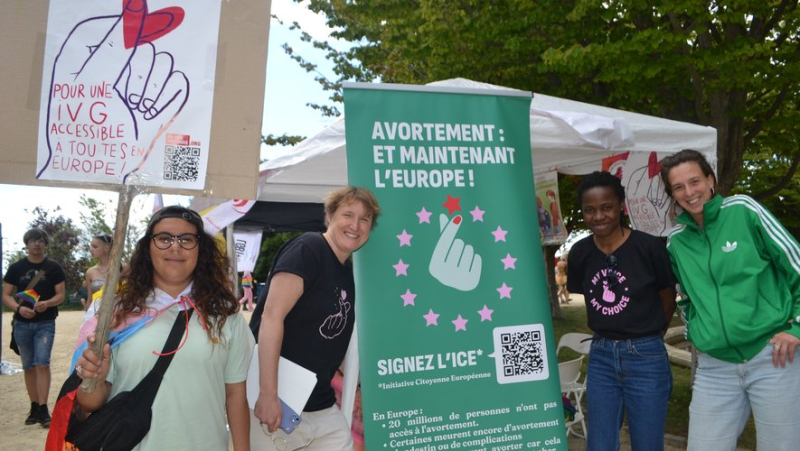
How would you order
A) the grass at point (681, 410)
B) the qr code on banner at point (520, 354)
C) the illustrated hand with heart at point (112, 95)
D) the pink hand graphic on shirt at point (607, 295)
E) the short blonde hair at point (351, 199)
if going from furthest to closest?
the grass at point (681, 410) < the pink hand graphic on shirt at point (607, 295) < the qr code on banner at point (520, 354) < the short blonde hair at point (351, 199) < the illustrated hand with heart at point (112, 95)

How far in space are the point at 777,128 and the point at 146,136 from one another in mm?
8750

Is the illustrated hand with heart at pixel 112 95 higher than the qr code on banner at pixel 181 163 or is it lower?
higher

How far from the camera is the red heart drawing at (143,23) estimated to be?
195 centimetres

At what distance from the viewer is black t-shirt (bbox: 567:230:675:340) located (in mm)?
2920

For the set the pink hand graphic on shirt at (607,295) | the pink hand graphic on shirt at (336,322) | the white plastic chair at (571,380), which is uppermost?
the pink hand graphic on shirt at (607,295)

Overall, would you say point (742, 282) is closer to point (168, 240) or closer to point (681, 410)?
point (168, 240)

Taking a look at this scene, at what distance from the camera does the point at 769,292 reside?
2562mm

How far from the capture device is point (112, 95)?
1.92 metres

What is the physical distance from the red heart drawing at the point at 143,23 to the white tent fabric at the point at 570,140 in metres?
1.46

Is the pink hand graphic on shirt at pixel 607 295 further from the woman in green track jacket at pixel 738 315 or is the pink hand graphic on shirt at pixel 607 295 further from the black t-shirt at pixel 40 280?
the black t-shirt at pixel 40 280

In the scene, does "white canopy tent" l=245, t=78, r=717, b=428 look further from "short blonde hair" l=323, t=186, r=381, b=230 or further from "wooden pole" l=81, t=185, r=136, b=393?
"wooden pole" l=81, t=185, r=136, b=393

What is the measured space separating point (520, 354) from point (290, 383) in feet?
3.86

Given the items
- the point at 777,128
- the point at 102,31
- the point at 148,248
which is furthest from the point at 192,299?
the point at 777,128

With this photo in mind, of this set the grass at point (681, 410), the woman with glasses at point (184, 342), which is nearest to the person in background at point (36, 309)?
the woman with glasses at point (184, 342)
